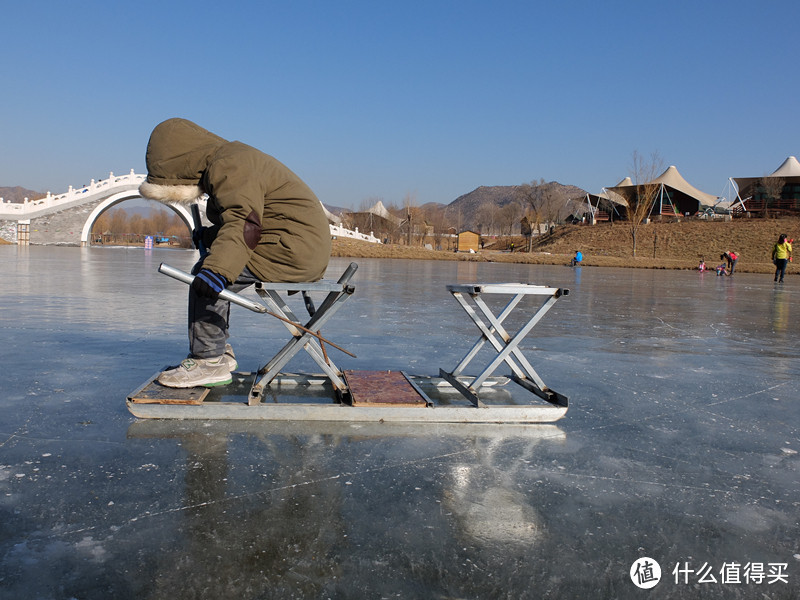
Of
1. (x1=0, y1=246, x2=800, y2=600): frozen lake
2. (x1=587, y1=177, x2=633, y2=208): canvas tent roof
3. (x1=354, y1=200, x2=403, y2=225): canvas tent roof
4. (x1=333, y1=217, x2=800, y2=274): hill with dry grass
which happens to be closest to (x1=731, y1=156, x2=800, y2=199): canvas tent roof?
(x1=333, y1=217, x2=800, y2=274): hill with dry grass

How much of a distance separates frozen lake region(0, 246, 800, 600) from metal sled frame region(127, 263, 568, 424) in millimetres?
86

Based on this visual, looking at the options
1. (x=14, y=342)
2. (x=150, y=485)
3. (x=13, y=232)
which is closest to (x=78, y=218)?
(x=13, y=232)

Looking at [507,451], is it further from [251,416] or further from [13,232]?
[13,232]

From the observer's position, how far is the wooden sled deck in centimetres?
313

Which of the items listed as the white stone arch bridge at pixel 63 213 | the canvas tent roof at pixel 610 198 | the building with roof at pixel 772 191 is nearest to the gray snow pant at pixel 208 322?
the white stone arch bridge at pixel 63 213

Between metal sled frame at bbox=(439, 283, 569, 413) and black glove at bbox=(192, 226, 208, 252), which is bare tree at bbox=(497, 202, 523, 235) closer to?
metal sled frame at bbox=(439, 283, 569, 413)

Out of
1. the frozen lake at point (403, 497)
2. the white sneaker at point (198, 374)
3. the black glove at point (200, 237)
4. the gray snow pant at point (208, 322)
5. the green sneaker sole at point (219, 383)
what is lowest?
the frozen lake at point (403, 497)

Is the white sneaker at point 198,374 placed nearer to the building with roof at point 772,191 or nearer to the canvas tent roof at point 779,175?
the building with roof at point 772,191

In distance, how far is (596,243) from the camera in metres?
62.9

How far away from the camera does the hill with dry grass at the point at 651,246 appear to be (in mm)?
40594

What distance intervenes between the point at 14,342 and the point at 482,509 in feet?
15.8

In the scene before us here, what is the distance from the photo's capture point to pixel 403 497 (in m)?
2.25

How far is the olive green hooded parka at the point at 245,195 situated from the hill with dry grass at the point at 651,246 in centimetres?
3554

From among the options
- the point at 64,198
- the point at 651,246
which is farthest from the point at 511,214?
the point at 64,198
